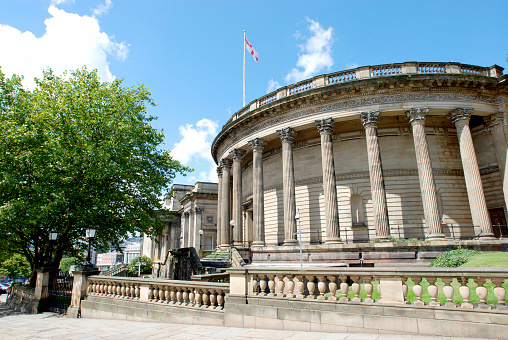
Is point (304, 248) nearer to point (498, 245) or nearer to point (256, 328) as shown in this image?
point (498, 245)

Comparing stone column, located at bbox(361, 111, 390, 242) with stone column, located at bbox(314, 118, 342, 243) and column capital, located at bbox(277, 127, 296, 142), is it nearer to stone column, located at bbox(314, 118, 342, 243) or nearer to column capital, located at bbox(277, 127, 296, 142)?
stone column, located at bbox(314, 118, 342, 243)

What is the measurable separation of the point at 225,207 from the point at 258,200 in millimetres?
5626

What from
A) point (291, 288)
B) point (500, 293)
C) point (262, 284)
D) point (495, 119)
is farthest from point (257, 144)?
point (500, 293)

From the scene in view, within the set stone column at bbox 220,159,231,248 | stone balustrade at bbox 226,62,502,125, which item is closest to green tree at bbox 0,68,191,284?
stone column at bbox 220,159,231,248

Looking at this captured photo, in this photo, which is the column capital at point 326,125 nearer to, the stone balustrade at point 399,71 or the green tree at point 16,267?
the stone balustrade at point 399,71

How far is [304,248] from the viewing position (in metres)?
21.0

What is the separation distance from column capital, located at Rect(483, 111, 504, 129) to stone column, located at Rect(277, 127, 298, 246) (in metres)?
→ 13.3

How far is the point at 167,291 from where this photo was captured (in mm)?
10672

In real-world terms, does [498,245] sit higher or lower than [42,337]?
higher

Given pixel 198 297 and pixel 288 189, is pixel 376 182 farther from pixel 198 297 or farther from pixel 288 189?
pixel 198 297

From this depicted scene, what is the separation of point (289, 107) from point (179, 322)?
60.6ft

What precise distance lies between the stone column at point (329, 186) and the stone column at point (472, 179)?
8.03 metres

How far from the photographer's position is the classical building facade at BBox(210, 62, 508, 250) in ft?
69.3

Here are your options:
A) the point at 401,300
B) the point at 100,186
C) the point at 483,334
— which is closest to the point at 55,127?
the point at 100,186
